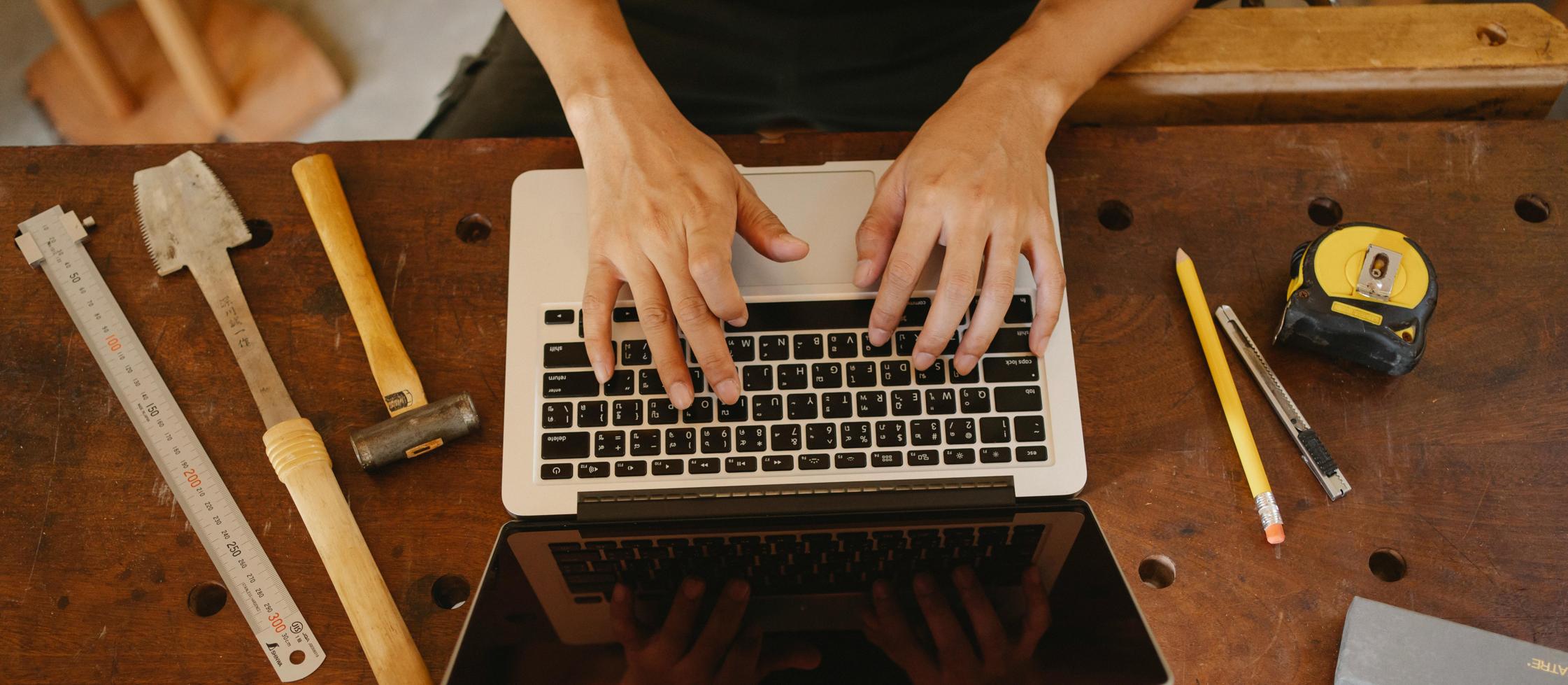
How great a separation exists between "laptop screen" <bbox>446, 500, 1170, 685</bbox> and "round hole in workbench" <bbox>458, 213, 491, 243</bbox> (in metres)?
0.28

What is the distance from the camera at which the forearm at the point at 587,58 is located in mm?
771

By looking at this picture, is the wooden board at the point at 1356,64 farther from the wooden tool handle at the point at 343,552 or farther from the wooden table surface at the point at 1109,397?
the wooden tool handle at the point at 343,552

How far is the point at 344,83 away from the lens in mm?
1800

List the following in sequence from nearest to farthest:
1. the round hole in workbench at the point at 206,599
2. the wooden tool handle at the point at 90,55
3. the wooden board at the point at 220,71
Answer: the round hole in workbench at the point at 206,599, the wooden tool handle at the point at 90,55, the wooden board at the point at 220,71

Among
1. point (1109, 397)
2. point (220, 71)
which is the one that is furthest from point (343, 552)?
point (220, 71)

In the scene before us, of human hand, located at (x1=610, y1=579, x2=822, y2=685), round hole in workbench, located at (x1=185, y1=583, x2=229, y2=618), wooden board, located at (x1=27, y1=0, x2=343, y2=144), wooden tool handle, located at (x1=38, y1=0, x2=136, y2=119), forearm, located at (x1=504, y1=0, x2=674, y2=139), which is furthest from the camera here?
wooden board, located at (x1=27, y1=0, x2=343, y2=144)

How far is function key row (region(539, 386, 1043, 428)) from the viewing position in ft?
2.26

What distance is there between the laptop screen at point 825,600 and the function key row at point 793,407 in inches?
3.0

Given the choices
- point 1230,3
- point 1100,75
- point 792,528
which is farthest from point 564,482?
point 1230,3

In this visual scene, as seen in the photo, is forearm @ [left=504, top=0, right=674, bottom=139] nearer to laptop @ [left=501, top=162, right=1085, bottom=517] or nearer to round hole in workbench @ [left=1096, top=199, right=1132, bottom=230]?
laptop @ [left=501, top=162, right=1085, bottom=517]

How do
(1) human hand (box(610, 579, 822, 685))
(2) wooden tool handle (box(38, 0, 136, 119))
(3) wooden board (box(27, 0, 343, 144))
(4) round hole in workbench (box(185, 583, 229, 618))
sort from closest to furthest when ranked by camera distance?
(1) human hand (box(610, 579, 822, 685))
(4) round hole in workbench (box(185, 583, 229, 618))
(2) wooden tool handle (box(38, 0, 136, 119))
(3) wooden board (box(27, 0, 343, 144))

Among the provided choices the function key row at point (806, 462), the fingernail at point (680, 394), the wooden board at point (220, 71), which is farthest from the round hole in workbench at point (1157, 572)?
the wooden board at point (220, 71)

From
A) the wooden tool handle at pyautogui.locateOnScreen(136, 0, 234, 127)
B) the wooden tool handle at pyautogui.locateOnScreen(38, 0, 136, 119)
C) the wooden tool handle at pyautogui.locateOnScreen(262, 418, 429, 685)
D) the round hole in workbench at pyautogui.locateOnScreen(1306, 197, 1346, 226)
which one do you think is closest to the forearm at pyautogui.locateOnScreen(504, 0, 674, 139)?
the wooden tool handle at pyautogui.locateOnScreen(262, 418, 429, 685)

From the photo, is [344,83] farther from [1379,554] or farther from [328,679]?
[1379,554]
